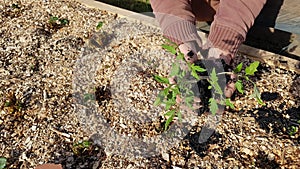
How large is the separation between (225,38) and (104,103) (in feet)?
2.42

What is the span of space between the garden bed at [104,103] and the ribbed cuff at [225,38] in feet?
1.19

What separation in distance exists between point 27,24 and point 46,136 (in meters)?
1.07

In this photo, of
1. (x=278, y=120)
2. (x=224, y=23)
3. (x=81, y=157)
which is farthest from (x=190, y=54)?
(x=81, y=157)

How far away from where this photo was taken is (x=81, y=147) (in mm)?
1857

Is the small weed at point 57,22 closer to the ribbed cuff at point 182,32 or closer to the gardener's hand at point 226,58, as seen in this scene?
the ribbed cuff at point 182,32

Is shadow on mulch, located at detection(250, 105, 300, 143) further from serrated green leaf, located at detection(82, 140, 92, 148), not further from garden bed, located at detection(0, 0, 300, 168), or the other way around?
serrated green leaf, located at detection(82, 140, 92, 148)

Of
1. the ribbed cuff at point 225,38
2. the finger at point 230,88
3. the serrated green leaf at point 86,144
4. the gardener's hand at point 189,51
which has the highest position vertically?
the ribbed cuff at point 225,38

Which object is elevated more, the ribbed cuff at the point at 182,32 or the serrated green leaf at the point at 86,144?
the ribbed cuff at the point at 182,32

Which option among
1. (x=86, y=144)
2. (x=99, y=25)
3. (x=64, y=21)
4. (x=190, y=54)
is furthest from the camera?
(x=64, y=21)

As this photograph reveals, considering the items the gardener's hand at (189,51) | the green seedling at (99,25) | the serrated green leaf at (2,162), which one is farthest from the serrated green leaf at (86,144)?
the green seedling at (99,25)

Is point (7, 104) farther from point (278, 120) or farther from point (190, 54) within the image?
point (278, 120)

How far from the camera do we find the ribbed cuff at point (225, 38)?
1.80 metres

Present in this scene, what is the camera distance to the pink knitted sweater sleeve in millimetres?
1794

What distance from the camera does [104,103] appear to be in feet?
6.79
